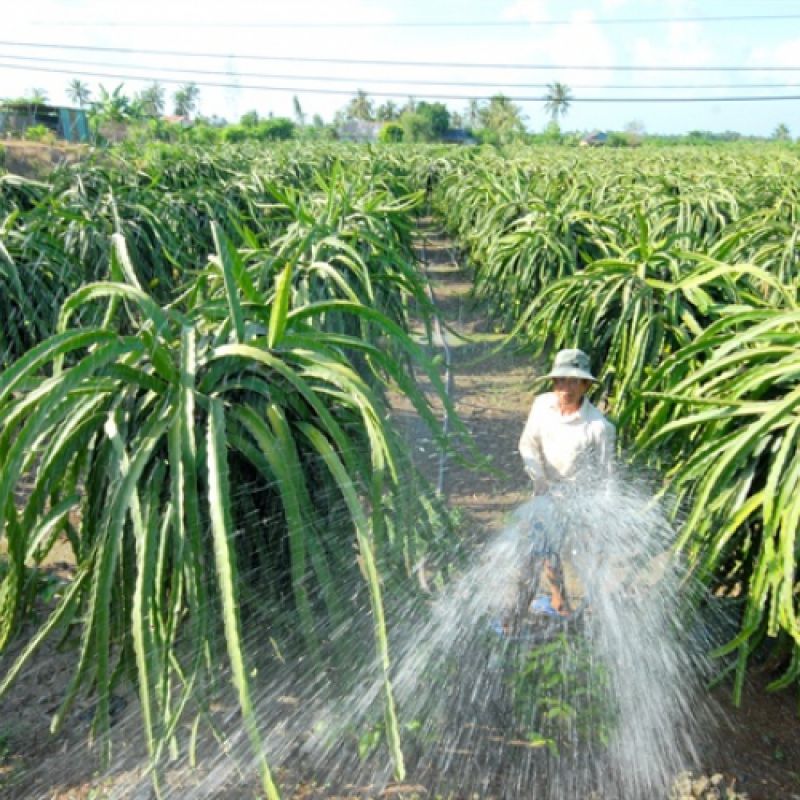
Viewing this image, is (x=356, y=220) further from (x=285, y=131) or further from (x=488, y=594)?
(x=285, y=131)

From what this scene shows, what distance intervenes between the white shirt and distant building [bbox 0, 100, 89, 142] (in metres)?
28.5

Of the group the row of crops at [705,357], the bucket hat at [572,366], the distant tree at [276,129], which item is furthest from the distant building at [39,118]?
the bucket hat at [572,366]

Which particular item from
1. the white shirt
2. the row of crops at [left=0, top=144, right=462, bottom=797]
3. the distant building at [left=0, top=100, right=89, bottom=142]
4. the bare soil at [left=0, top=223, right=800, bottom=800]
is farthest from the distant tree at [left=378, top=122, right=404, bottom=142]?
the row of crops at [left=0, top=144, right=462, bottom=797]

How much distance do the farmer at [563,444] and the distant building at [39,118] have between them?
28.5 metres

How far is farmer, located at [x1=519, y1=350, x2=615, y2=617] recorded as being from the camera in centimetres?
330

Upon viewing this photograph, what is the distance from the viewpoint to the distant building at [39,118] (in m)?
29.0

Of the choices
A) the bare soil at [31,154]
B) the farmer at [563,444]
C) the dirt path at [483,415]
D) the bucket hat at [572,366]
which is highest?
the bare soil at [31,154]

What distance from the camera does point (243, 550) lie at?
177 cm

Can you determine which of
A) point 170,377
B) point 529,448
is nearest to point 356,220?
point 529,448

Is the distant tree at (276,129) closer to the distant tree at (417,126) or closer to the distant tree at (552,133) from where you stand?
the distant tree at (417,126)

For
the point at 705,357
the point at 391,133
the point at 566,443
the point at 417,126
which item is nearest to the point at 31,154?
the point at 566,443

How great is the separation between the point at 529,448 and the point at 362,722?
1327 mm

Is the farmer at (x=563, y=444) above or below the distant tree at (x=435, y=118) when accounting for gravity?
below

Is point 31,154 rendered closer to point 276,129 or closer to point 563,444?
point 563,444
